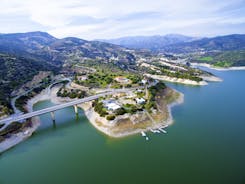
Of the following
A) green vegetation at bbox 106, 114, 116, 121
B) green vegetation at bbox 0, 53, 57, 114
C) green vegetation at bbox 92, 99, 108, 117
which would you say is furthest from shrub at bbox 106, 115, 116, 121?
green vegetation at bbox 0, 53, 57, 114

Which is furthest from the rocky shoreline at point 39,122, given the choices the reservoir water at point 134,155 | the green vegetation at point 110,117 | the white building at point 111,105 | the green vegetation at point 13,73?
the green vegetation at point 13,73

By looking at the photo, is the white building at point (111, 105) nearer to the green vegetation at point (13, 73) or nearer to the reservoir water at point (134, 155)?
the reservoir water at point (134, 155)

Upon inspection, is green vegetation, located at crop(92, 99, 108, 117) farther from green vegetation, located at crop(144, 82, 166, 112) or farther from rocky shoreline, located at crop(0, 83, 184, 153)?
green vegetation, located at crop(144, 82, 166, 112)

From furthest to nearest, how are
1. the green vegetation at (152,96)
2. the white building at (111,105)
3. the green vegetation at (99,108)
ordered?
1. the green vegetation at (152,96)
2. the white building at (111,105)
3. the green vegetation at (99,108)

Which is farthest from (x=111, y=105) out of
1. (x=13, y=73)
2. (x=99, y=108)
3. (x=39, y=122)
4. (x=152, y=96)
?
(x=13, y=73)

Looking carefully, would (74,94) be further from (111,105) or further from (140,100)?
(140,100)

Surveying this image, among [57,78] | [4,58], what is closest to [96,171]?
[57,78]

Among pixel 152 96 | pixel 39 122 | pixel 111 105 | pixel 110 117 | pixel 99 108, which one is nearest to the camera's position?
pixel 110 117

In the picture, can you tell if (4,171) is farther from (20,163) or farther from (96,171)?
(96,171)
